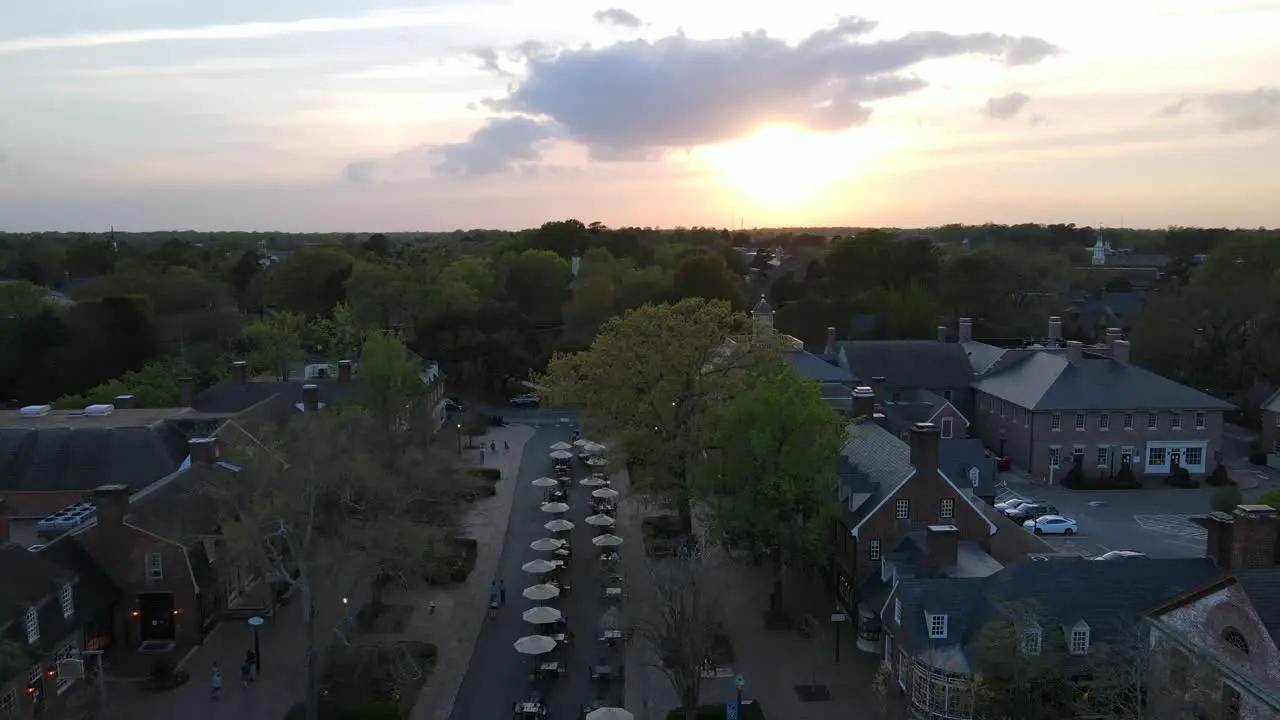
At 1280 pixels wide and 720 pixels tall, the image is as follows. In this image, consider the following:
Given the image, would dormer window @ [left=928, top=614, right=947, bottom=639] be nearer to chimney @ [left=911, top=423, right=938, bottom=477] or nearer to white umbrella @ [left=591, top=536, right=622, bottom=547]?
chimney @ [left=911, top=423, right=938, bottom=477]

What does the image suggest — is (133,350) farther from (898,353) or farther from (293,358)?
(898,353)

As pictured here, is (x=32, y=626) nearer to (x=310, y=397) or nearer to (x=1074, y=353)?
(x=310, y=397)

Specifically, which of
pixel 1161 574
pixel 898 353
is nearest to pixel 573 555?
pixel 1161 574

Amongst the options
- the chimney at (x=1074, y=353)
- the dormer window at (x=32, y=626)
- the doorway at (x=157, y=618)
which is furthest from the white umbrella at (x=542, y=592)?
the chimney at (x=1074, y=353)

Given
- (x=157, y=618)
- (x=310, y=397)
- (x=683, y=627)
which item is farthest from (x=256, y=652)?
(x=310, y=397)

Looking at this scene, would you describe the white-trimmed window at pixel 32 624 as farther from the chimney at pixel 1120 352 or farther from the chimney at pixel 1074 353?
the chimney at pixel 1120 352

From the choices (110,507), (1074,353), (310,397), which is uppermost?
Result: (1074,353)

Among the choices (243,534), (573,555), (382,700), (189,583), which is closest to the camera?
(243,534)
